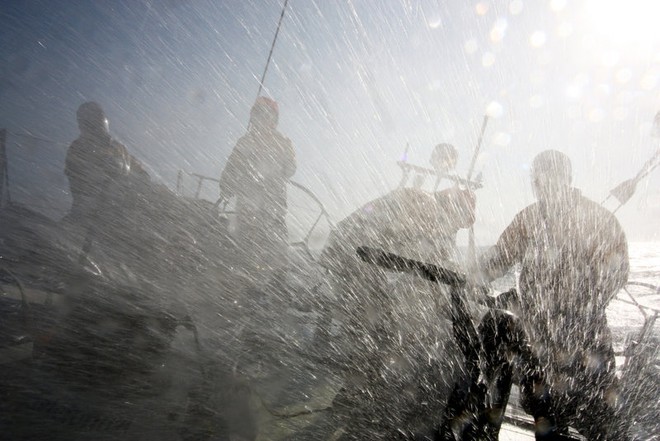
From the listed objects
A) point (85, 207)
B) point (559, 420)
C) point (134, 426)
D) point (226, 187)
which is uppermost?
point (226, 187)

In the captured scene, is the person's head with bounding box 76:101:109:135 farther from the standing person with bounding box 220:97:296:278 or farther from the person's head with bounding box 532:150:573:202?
the person's head with bounding box 532:150:573:202

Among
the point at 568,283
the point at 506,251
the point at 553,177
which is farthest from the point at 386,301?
the point at 553,177

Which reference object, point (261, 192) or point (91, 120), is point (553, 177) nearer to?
point (261, 192)

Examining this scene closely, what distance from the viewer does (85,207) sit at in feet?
14.6

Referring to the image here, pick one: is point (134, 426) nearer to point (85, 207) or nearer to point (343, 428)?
point (343, 428)

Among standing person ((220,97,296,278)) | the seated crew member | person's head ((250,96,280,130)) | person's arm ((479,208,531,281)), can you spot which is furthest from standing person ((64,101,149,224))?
person's arm ((479,208,531,281))

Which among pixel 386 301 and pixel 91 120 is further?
pixel 91 120

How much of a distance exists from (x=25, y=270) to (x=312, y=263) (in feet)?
10.5

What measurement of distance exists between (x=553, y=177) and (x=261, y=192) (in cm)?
368

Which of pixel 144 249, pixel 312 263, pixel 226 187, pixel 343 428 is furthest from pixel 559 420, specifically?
pixel 226 187

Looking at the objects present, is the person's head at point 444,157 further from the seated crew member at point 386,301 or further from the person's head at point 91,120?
A: the person's head at point 91,120

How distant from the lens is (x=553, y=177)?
9.82 ft

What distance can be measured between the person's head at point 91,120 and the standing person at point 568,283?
16.9ft

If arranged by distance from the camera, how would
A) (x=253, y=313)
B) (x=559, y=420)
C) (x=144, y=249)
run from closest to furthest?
(x=559, y=420) < (x=144, y=249) < (x=253, y=313)
